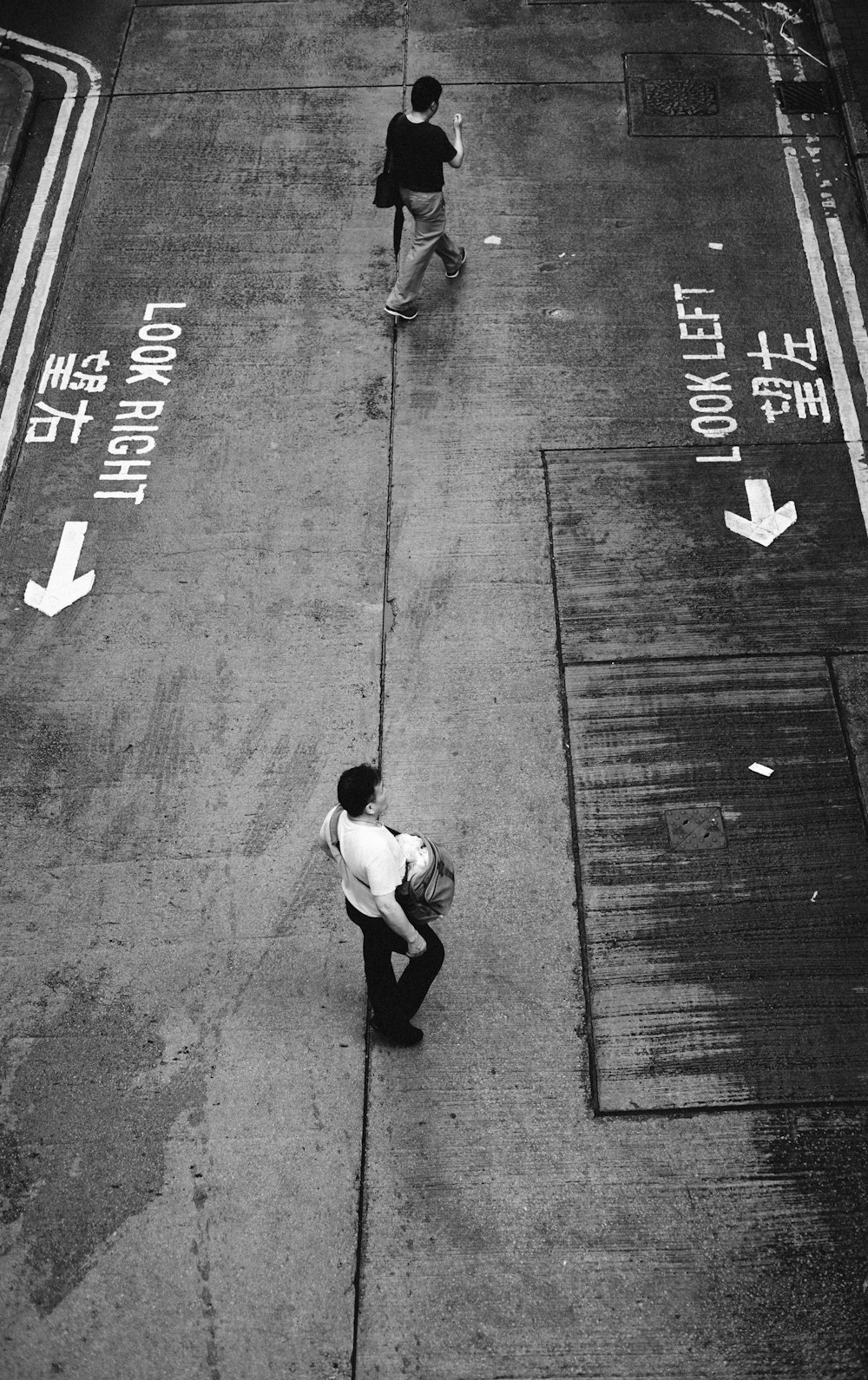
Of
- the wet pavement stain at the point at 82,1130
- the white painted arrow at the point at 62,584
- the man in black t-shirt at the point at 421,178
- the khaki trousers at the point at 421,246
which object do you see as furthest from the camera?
the khaki trousers at the point at 421,246

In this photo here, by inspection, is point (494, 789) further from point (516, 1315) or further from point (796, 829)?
point (516, 1315)

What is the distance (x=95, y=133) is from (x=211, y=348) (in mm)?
2835

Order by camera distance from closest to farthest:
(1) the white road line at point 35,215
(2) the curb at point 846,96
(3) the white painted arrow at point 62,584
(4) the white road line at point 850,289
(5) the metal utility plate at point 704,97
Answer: (3) the white painted arrow at point 62,584 → (4) the white road line at point 850,289 → (1) the white road line at point 35,215 → (2) the curb at point 846,96 → (5) the metal utility plate at point 704,97

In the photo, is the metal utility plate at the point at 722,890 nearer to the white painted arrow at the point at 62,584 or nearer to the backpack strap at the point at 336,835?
the backpack strap at the point at 336,835

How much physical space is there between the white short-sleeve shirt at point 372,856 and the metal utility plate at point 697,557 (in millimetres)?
2424

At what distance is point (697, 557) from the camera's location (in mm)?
6883

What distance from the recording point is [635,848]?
585 cm

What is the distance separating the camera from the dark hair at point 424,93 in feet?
22.6

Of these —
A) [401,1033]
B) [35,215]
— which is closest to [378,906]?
[401,1033]

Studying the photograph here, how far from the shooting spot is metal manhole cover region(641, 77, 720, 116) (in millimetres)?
9289

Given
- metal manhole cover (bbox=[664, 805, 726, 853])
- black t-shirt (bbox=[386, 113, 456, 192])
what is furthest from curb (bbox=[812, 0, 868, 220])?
metal manhole cover (bbox=[664, 805, 726, 853])

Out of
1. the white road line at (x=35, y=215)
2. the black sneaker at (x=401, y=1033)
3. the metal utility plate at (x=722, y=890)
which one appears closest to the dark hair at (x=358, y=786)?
the black sneaker at (x=401, y=1033)

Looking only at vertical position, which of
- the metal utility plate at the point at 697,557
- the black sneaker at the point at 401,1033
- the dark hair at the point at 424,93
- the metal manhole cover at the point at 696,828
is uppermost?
the dark hair at the point at 424,93

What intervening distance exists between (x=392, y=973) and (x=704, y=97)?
782 centimetres
